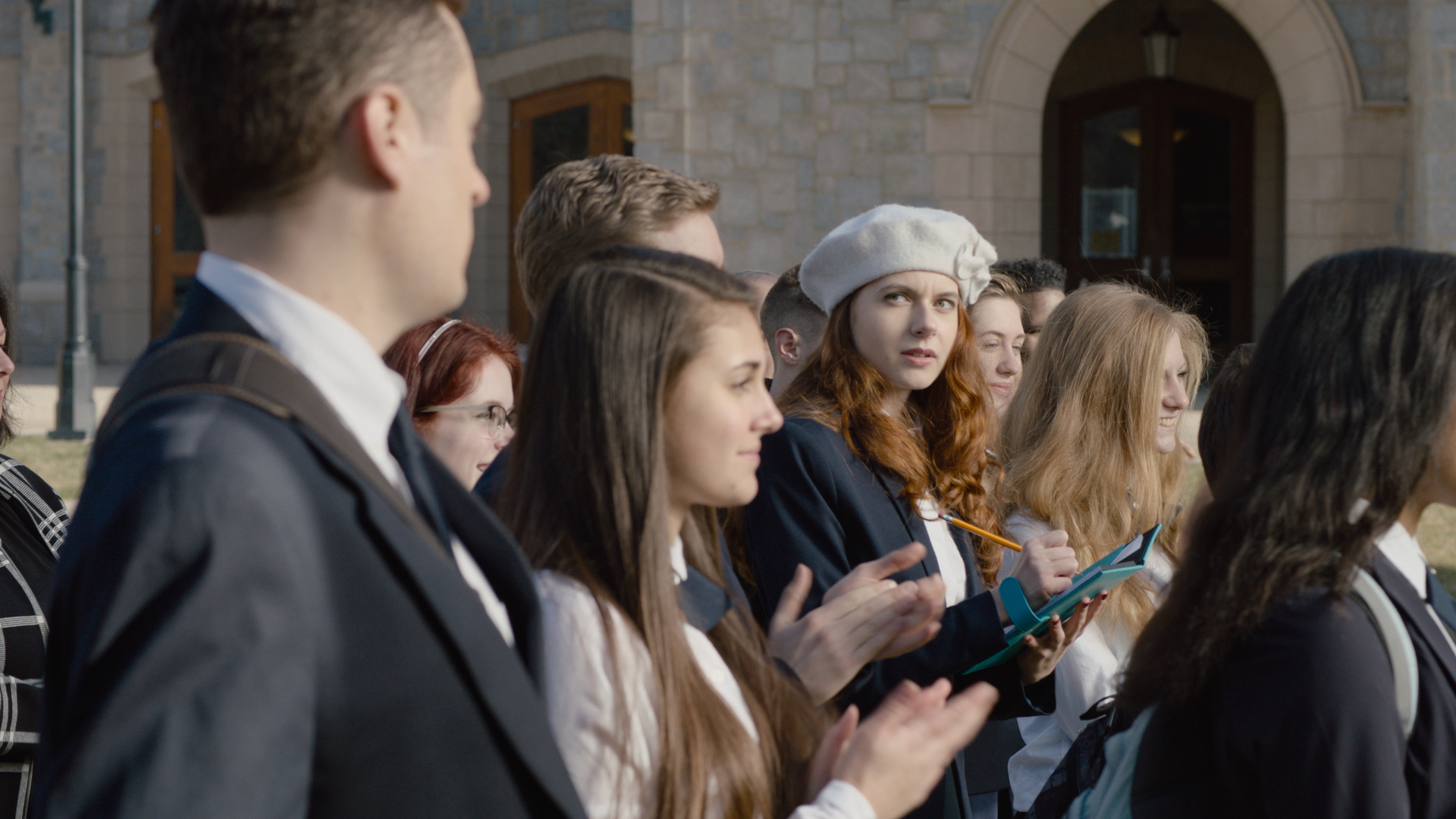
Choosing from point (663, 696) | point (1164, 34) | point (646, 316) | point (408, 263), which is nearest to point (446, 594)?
point (408, 263)

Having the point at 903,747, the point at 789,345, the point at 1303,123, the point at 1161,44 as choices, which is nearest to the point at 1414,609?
the point at 903,747

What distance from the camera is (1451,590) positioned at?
5.68 m

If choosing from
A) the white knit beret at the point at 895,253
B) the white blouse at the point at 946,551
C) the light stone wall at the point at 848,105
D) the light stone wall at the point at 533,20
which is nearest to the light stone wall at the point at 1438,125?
the light stone wall at the point at 848,105

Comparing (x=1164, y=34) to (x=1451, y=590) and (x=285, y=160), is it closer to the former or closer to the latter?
(x=1451, y=590)

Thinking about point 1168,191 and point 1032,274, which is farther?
point 1168,191

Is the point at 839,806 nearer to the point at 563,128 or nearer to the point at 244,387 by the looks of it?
the point at 244,387

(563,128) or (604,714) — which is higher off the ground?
(563,128)

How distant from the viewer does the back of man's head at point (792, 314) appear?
312cm

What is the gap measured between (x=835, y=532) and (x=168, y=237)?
16757 mm

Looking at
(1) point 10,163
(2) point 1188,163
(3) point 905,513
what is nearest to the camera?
(3) point 905,513

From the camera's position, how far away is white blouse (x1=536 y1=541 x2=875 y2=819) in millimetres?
1292

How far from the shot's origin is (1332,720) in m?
1.29

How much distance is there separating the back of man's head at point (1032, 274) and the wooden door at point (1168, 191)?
9172mm

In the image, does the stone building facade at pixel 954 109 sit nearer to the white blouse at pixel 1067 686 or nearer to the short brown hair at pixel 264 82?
the white blouse at pixel 1067 686
